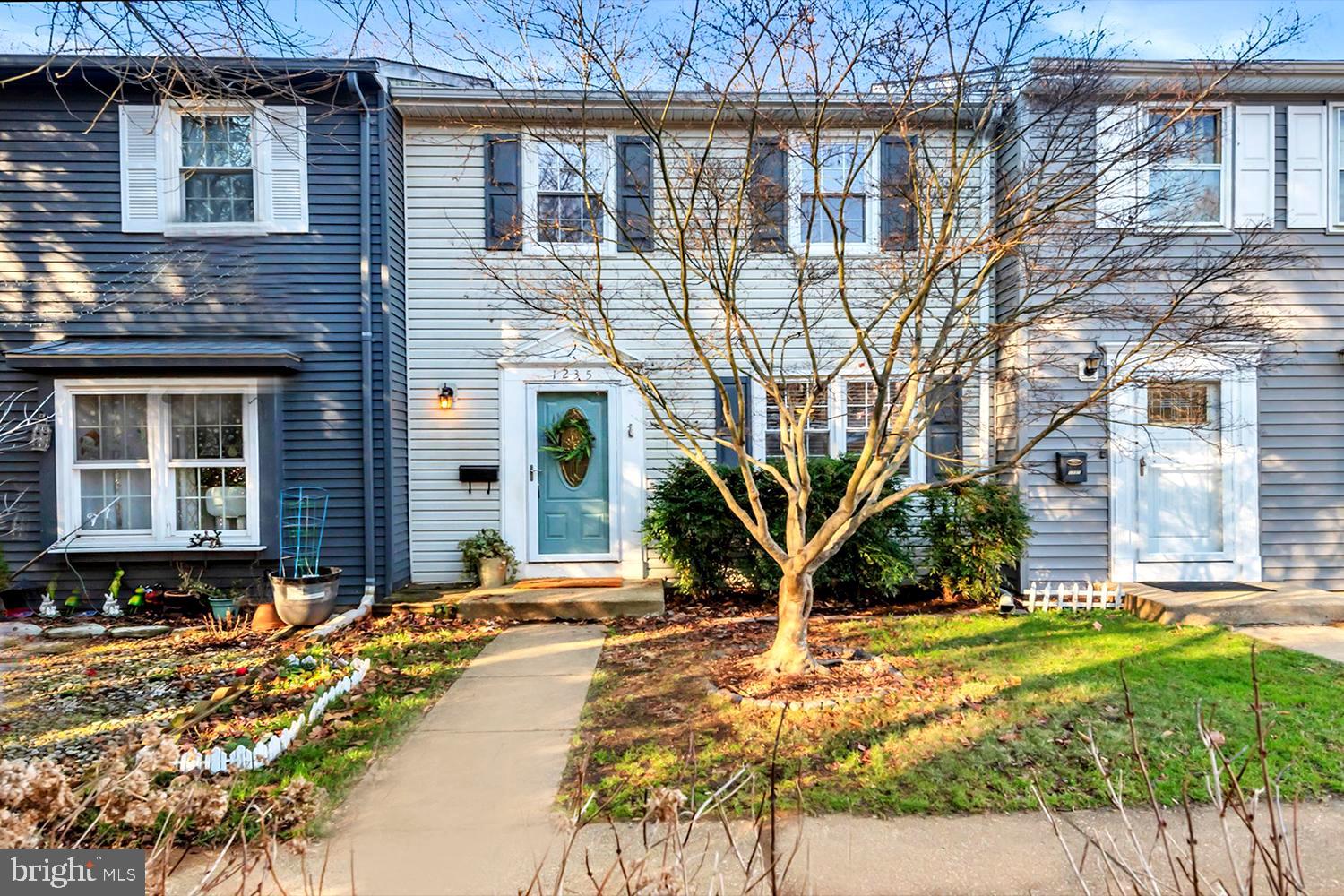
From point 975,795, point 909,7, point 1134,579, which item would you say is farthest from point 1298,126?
point 975,795

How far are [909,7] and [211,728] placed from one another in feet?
19.0

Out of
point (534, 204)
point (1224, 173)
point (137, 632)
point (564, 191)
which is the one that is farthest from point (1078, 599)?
point (137, 632)

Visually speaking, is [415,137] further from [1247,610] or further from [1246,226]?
[1247,610]

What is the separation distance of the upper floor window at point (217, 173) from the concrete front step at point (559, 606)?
4521mm

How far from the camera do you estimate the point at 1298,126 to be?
7.23 m

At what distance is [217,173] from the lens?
23.8 ft

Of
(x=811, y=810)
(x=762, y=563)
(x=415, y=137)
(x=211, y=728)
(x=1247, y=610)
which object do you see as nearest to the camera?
(x=811, y=810)

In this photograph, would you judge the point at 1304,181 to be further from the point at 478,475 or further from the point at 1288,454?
the point at 478,475

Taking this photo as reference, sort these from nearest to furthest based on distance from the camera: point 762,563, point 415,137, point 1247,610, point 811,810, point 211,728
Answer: point 811,810 → point 211,728 → point 1247,610 → point 762,563 → point 415,137

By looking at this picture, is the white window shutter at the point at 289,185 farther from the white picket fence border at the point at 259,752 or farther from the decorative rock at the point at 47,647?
the white picket fence border at the point at 259,752

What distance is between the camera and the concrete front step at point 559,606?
668 centimetres

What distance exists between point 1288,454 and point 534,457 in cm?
776

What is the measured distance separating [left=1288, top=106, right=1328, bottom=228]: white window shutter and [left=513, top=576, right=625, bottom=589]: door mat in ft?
25.5

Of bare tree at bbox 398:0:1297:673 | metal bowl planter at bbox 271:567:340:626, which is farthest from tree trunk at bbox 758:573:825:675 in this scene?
metal bowl planter at bbox 271:567:340:626
